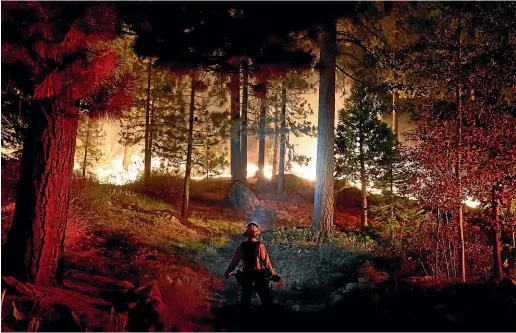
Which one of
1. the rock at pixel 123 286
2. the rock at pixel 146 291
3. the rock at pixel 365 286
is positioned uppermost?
the rock at pixel 146 291

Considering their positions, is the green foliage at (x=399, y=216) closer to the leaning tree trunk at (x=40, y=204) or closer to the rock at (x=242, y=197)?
the rock at (x=242, y=197)

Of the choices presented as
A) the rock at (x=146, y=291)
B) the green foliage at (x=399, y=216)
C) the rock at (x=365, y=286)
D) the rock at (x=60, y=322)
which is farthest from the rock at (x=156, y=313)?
the green foliage at (x=399, y=216)

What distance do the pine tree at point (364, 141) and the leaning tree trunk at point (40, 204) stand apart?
13.2 m

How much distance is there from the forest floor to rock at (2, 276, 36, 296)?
0.13 feet

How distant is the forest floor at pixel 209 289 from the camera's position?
5223 millimetres

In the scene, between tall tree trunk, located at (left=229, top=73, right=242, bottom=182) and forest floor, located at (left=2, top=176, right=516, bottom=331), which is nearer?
forest floor, located at (left=2, top=176, right=516, bottom=331)

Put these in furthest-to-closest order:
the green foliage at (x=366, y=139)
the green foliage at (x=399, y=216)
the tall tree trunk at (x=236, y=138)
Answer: the tall tree trunk at (x=236, y=138), the green foliage at (x=366, y=139), the green foliage at (x=399, y=216)

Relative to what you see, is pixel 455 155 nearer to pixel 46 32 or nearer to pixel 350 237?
pixel 350 237

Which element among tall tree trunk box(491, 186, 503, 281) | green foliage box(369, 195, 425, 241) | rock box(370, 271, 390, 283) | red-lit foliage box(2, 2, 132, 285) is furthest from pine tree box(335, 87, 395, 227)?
red-lit foliage box(2, 2, 132, 285)

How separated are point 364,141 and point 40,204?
45.5ft

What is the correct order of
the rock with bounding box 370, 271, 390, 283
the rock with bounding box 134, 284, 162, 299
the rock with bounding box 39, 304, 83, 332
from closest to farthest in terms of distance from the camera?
the rock with bounding box 39, 304, 83, 332 < the rock with bounding box 134, 284, 162, 299 < the rock with bounding box 370, 271, 390, 283

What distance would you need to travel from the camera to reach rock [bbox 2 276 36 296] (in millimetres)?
5223

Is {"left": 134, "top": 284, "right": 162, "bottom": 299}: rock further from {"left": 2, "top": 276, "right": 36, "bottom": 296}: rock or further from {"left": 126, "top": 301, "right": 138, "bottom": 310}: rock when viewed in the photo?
{"left": 2, "top": 276, "right": 36, "bottom": 296}: rock

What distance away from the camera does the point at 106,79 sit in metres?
5.79
